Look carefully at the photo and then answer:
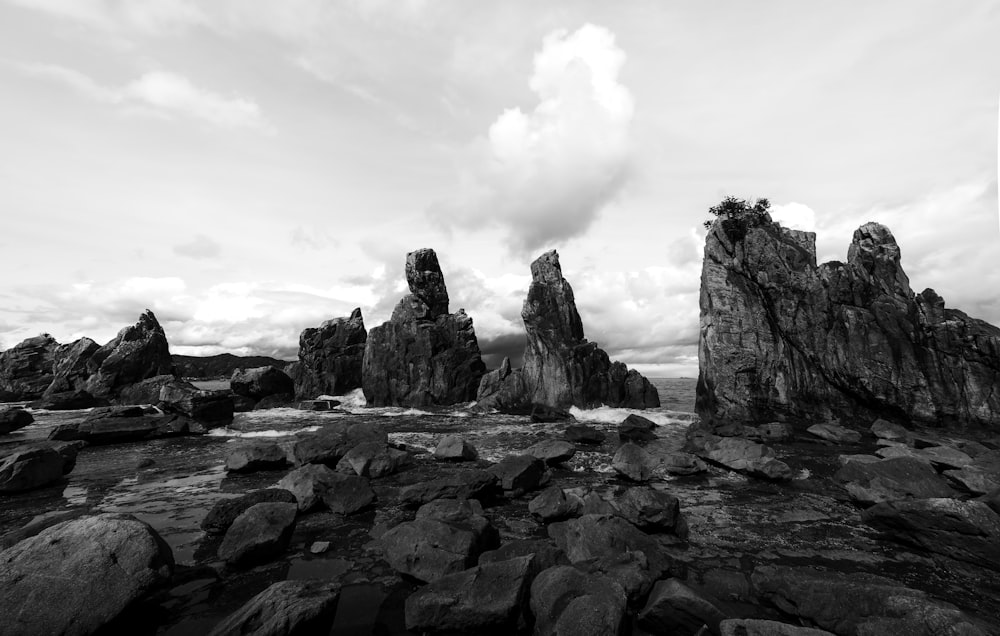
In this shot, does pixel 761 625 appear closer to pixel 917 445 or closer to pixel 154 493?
pixel 154 493

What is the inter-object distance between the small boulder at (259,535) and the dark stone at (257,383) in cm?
8960

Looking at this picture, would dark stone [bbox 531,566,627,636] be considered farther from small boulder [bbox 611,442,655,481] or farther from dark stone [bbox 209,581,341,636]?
small boulder [bbox 611,442,655,481]

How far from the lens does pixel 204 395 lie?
188 feet

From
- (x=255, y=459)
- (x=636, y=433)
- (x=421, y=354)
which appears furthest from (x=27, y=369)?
(x=636, y=433)

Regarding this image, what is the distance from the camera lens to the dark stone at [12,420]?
154 feet

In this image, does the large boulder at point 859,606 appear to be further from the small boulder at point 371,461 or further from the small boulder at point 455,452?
the small boulder at point 455,452

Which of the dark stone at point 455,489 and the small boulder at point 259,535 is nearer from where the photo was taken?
the small boulder at point 259,535

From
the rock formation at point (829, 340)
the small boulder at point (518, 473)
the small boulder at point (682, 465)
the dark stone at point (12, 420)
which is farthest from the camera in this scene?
the dark stone at point (12, 420)

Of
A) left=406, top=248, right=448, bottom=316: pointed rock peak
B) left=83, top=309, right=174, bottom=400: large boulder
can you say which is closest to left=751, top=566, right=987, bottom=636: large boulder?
left=406, top=248, right=448, bottom=316: pointed rock peak

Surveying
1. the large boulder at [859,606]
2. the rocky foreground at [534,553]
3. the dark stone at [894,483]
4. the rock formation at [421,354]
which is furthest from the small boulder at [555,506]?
the rock formation at [421,354]

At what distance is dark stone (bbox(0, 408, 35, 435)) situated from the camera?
1846 inches

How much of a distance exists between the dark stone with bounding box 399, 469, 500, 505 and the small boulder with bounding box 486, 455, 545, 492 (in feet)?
2.94

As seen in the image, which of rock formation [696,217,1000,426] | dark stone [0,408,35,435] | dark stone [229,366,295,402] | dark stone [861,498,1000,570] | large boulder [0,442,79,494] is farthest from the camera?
dark stone [229,366,295,402]

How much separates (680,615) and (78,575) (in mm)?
15052
